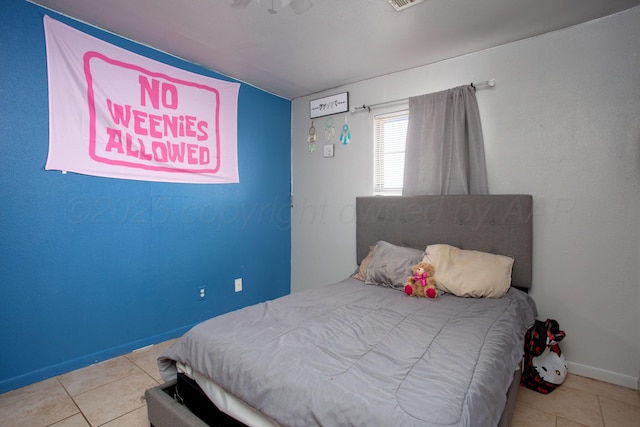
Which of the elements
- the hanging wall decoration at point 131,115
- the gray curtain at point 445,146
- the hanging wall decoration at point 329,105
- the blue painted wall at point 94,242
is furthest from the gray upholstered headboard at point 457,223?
the hanging wall decoration at point 131,115

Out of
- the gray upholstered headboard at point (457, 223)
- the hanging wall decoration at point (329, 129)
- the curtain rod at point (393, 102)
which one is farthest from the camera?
the hanging wall decoration at point (329, 129)

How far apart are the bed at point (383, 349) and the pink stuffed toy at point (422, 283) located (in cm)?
8

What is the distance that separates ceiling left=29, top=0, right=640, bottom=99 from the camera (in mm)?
1865

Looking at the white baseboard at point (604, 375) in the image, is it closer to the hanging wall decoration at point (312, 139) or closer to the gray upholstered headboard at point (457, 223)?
the gray upholstered headboard at point (457, 223)

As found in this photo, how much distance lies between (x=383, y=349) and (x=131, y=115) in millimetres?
2340

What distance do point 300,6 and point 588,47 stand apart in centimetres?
192

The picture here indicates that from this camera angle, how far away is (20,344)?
1889mm

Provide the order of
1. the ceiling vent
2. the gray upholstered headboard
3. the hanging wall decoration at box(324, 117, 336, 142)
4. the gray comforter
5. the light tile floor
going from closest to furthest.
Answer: the gray comforter
the light tile floor
the ceiling vent
the gray upholstered headboard
the hanging wall decoration at box(324, 117, 336, 142)

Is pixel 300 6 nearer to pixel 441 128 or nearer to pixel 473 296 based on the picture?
pixel 441 128

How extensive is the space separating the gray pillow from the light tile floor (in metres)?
0.98

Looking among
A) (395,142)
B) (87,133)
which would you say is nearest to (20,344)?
(87,133)

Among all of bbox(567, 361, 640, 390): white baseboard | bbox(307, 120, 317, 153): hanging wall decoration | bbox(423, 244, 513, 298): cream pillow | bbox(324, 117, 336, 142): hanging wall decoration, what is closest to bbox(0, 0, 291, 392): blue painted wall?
bbox(307, 120, 317, 153): hanging wall decoration

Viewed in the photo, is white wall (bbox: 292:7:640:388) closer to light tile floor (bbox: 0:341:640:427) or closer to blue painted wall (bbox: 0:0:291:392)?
light tile floor (bbox: 0:341:640:427)

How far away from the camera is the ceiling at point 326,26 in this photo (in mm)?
1865
